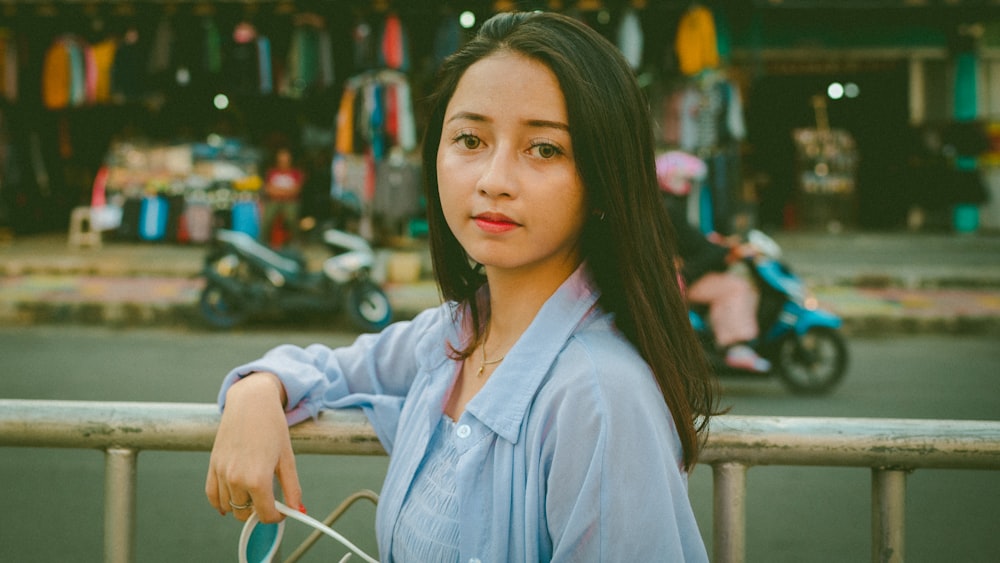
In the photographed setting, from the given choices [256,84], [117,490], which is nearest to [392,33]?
[256,84]

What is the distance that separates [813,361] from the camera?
605 cm

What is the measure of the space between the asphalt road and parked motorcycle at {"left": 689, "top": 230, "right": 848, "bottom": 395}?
167mm

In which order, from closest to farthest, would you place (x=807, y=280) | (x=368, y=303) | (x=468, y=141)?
(x=468, y=141), (x=368, y=303), (x=807, y=280)

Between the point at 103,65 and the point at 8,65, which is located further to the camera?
the point at 8,65

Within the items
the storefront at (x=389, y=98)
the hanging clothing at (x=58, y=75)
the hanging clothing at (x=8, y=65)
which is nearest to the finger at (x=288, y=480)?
the storefront at (x=389, y=98)

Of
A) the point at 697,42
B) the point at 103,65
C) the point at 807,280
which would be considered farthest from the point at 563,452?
the point at 103,65

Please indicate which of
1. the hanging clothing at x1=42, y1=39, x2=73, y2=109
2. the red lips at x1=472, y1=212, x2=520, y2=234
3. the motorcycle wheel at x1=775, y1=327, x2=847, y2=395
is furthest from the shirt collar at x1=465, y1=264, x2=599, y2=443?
the hanging clothing at x1=42, y1=39, x2=73, y2=109

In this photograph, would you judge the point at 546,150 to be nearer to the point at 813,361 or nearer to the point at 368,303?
the point at 813,361

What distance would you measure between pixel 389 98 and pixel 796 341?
6.59 m

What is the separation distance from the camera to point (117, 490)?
1451 mm

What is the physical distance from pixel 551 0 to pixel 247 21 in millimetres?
4104

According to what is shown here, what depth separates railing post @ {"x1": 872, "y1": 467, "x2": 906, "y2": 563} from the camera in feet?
4.62

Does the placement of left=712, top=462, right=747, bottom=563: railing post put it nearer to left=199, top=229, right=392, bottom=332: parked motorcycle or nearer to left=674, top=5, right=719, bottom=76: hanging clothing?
left=199, top=229, right=392, bottom=332: parked motorcycle

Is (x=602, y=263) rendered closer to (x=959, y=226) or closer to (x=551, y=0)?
(x=551, y=0)
